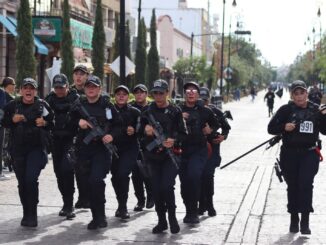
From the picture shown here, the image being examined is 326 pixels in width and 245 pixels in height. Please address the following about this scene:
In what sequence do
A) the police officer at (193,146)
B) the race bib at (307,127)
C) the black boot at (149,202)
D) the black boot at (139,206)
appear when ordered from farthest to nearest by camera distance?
1. the black boot at (149,202)
2. the black boot at (139,206)
3. the police officer at (193,146)
4. the race bib at (307,127)

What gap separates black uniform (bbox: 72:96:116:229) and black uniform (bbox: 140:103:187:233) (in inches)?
18.5

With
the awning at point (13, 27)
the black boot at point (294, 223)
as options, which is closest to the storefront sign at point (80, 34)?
the awning at point (13, 27)

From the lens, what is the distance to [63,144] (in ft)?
32.3

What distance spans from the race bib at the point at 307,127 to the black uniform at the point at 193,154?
122cm

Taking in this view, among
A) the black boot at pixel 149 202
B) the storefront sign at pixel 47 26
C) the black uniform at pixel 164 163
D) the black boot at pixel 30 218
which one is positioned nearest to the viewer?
the black uniform at pixel 164 163

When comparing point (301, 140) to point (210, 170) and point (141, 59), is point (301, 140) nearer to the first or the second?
point (210, 170)

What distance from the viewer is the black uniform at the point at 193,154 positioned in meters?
9.34

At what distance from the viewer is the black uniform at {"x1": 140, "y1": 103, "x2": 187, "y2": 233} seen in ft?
29.0

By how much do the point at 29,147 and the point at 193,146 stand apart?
1961 millimetres

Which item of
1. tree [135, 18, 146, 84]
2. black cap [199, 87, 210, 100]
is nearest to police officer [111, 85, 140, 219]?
black cap [199, 87, 210, 100]

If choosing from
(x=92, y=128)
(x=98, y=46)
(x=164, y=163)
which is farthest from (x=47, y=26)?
(x=164, y=163)

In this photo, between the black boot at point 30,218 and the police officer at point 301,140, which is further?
the black boot at point 30,218

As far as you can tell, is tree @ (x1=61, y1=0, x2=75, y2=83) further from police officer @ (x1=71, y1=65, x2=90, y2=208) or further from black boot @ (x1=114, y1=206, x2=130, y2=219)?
black boot @ (x1=114, y1=206, x2=130, y2=219)

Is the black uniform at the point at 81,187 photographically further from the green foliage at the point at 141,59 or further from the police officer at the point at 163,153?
the green foliage at the point at 141,59
